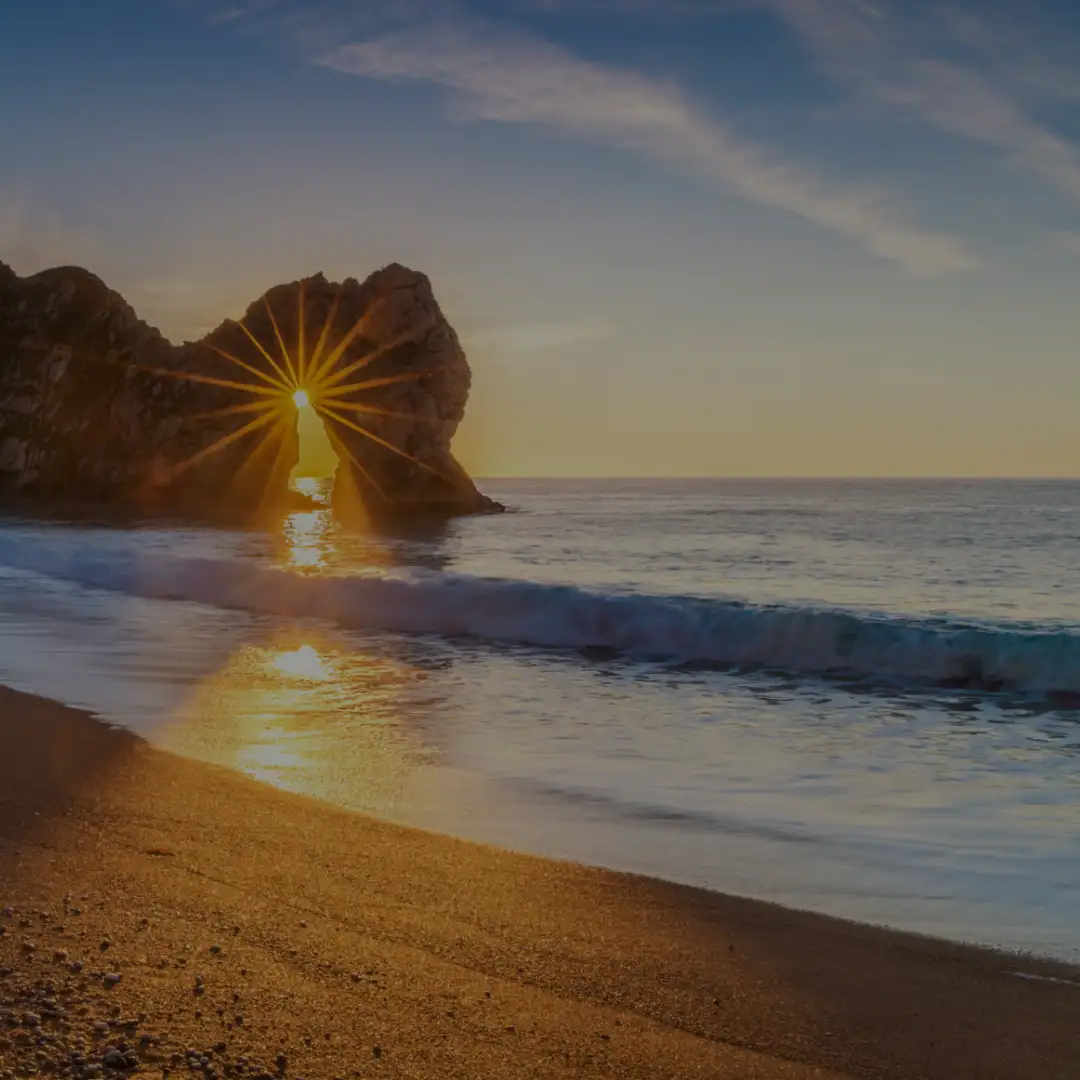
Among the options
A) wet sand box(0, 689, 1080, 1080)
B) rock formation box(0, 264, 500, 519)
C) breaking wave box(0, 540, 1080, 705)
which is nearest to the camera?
wet sand box(0, 689, 1080, 1080)

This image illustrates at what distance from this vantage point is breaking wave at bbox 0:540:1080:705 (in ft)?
44.2

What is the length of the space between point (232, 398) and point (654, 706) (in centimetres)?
6248

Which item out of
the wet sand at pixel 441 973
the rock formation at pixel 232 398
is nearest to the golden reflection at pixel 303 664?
the wet sand at pixel 441 973

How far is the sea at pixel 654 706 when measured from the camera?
5832 millimetres

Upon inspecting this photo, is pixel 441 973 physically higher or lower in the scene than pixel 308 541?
higher

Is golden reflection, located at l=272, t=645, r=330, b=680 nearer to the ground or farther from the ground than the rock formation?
nearer to the ground

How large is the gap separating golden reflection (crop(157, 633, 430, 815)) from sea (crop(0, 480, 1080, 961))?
41 millimetres

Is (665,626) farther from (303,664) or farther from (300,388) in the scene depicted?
(300,388)

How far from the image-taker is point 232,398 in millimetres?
69250

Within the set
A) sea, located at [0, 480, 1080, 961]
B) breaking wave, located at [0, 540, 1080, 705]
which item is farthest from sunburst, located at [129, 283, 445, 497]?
breaking wave, located at [0, 540, 1080, 705]

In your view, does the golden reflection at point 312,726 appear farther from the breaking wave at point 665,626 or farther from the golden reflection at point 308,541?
the golden reflection at point 308,541

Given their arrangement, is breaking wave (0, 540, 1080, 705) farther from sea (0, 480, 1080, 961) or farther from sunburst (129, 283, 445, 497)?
sunburst (129, 283, 445, 497)

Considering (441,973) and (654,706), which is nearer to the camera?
(441,973)

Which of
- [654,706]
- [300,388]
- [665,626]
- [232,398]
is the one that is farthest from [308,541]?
[232,398]
